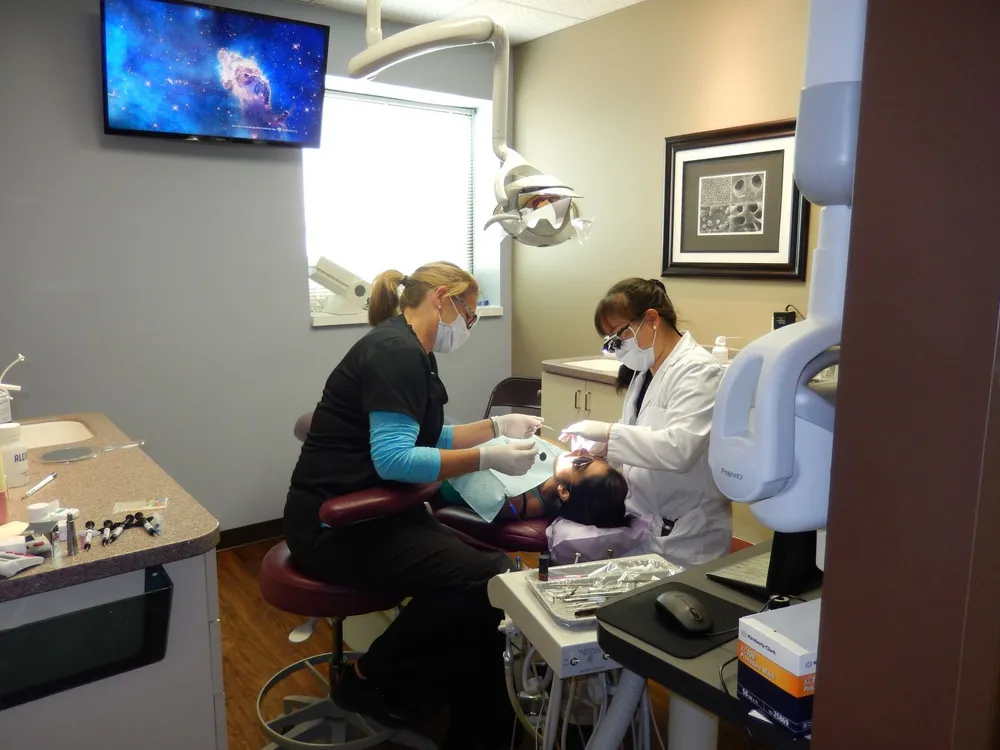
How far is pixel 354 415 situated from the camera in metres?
1.84

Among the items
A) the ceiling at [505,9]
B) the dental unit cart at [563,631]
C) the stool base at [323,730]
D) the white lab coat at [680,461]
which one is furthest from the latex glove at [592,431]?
the ceiling at [505,9]

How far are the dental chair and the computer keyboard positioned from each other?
2.78 ft

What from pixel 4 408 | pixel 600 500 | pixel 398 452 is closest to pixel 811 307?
pixel 398 452

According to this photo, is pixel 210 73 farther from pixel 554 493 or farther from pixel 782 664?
pixel 782 664

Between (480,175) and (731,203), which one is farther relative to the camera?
(480,175)

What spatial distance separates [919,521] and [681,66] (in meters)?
3.05

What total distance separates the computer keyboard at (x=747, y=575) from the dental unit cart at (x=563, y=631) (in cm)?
14

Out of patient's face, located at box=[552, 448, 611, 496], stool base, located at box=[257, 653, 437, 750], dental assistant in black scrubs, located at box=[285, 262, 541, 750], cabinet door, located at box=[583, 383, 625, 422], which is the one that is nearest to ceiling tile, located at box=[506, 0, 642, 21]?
cabinet door, located at box=[583, 383, 625, 422]

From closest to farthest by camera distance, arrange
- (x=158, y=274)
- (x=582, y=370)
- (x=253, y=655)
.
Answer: (x=253, y=655)
(x=158, y=274)
(x=582, y=370)

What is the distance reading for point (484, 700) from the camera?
73.5 inches

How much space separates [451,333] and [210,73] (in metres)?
1.76

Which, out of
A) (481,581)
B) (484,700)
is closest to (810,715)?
(481,581)

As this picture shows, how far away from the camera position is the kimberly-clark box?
0.78 meters

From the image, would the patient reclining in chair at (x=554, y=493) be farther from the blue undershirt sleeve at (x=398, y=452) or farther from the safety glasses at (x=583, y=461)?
the blue undershirt sleeve at (x=398, y=452)
